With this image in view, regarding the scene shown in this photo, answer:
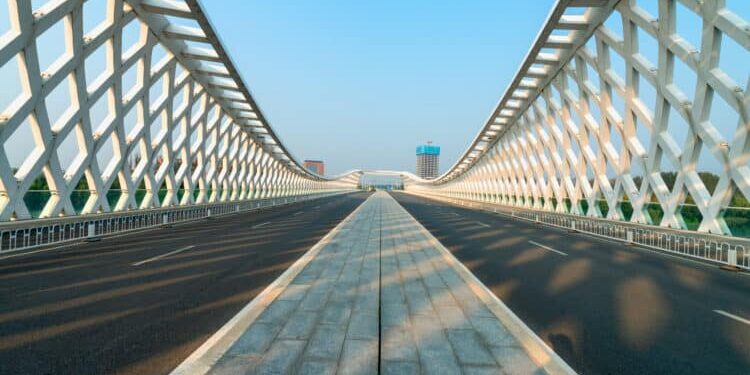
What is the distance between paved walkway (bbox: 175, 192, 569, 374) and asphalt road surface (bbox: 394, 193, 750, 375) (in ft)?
1.88

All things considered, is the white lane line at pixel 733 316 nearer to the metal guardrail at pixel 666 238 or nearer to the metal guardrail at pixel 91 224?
the metal guardrail at pixel 666 238

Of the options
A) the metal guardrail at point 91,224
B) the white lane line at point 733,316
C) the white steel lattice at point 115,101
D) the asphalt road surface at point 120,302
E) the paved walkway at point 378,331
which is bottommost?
the white lane line at point 733,316

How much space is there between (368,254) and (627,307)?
630cm

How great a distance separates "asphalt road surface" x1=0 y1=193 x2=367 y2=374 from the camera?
430cm

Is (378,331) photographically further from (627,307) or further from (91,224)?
(91,224)

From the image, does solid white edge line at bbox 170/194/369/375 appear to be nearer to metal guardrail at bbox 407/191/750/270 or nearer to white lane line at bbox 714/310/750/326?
white lane line at bbox 714/310/750/326

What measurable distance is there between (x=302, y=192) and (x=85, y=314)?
332 ft

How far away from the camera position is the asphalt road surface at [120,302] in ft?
14.1

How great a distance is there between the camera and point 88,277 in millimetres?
8109

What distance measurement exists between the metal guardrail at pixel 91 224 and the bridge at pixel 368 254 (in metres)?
0.17

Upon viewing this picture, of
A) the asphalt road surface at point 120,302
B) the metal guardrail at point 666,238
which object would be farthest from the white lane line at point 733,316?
the asphalt road surface at point 120,302

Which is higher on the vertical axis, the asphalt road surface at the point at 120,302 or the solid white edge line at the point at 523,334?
the solid white edge line at the point at 523,334

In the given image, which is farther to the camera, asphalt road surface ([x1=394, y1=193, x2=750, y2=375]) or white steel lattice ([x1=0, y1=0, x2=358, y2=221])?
white steel lattice ([x1=0, y1=0, x2=358, y2=221])

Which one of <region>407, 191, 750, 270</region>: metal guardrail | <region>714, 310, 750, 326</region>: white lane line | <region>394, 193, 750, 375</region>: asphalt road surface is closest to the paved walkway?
<region>394, 193, 750, 375</region>: asphalt road surface
